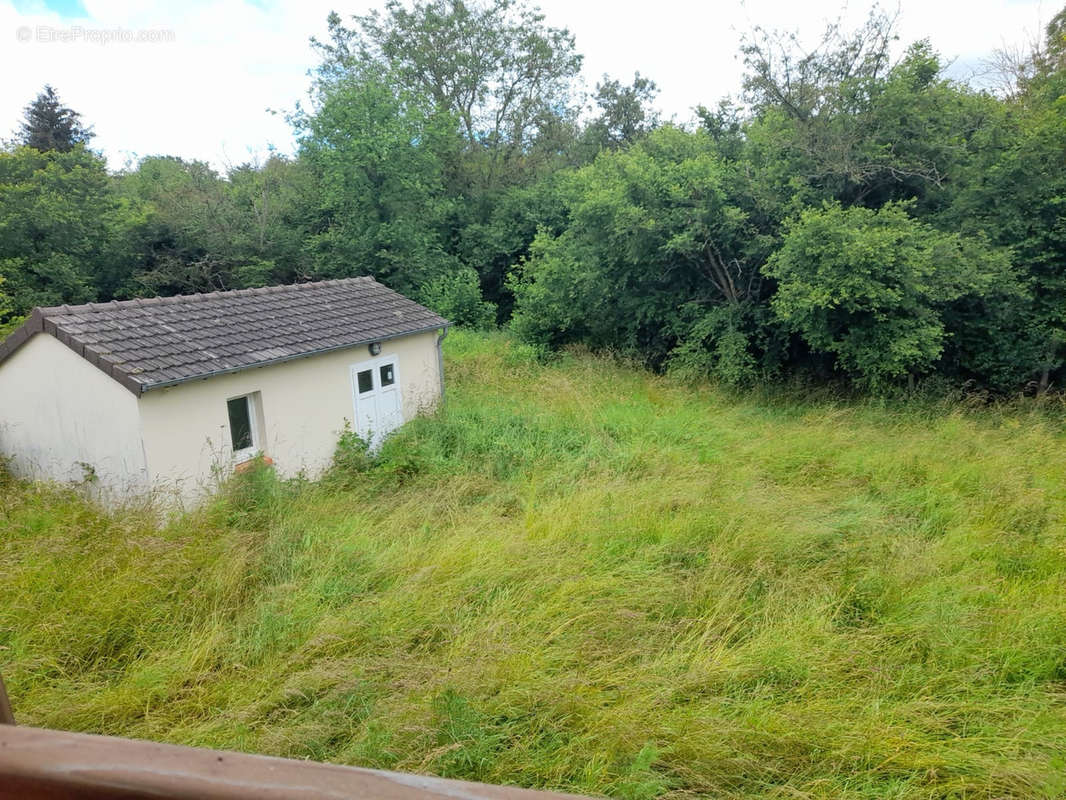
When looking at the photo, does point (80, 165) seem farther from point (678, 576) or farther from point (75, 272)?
point (678, 576)

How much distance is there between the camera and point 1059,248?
43.8 ft

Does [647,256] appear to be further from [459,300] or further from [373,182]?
[373,182]

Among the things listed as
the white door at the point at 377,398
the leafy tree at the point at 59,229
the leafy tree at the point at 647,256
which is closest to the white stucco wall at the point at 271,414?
the white door at the point at 377,398

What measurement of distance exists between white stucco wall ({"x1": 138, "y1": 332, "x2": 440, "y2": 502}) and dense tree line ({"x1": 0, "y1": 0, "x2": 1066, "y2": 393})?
650 cm

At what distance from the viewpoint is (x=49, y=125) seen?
100 feet

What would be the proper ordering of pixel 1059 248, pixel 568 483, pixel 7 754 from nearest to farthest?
pixel 7 754
pixel 568 483
pixel 1059 248

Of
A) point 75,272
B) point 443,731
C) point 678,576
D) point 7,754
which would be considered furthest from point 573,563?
point 75,272

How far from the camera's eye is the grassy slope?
→ 4.05 metres

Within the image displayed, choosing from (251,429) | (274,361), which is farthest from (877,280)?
(251,429)

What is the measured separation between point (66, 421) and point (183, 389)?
61.9 inches

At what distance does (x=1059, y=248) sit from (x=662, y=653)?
13208 mm

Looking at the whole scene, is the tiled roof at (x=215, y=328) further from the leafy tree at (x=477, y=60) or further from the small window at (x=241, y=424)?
the leafy tree at (x=477, y=60)

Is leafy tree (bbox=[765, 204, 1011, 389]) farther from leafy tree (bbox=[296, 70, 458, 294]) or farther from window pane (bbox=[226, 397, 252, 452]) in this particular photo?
leafy tree (bbox=[296, 70, 458, 294])

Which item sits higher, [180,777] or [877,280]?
[877,280]
